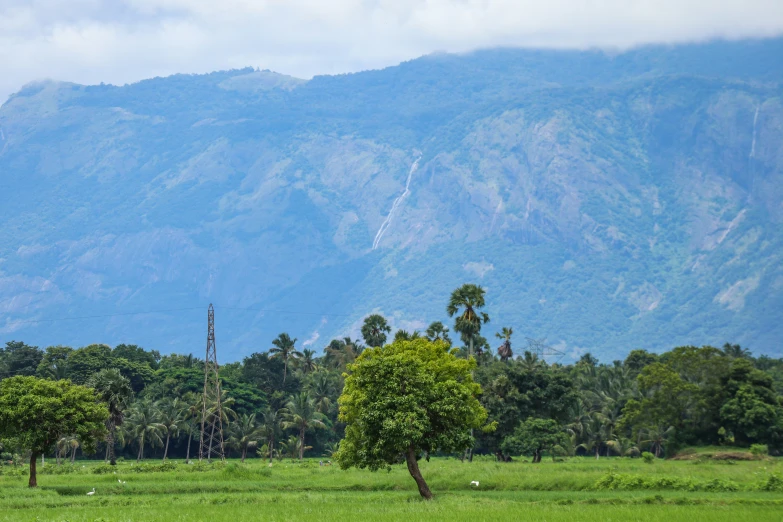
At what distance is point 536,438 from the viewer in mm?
93375

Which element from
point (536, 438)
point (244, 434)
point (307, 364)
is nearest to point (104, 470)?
point (536, 438)

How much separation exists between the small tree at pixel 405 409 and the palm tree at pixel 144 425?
63579 millimetres

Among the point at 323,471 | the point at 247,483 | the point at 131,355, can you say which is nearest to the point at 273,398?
the point at 131,355

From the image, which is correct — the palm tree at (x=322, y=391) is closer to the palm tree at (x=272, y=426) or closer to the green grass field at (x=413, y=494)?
the palm tree at (x=272, y=426)

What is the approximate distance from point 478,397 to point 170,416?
42.9 metres

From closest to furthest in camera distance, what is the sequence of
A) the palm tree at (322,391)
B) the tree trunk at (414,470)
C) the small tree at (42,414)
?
the tree trunk at (414,470), the small tree at (42,414), the palm tree at (322,391)

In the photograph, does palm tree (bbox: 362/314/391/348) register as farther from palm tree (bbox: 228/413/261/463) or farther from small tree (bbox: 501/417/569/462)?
small tree (bbox: 501/417/569/462)

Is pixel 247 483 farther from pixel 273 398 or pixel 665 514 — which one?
pixel 273 398

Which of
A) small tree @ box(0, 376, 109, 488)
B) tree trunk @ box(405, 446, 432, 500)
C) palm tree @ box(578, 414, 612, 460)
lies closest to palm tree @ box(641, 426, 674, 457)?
palm tree @ box(578, 414, 612, 460)

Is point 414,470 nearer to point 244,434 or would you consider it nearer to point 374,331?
point 244,434

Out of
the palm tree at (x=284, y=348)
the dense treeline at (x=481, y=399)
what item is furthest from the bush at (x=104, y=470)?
the palm tree at (x=284, y=348)

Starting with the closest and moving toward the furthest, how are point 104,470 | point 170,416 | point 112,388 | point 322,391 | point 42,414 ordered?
point 42,414
point 104,470
point 112,388
point 170,416
point 322,391

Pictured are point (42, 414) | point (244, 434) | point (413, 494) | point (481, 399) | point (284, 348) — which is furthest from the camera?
point (284, 348)

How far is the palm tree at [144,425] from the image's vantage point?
116688 mm
